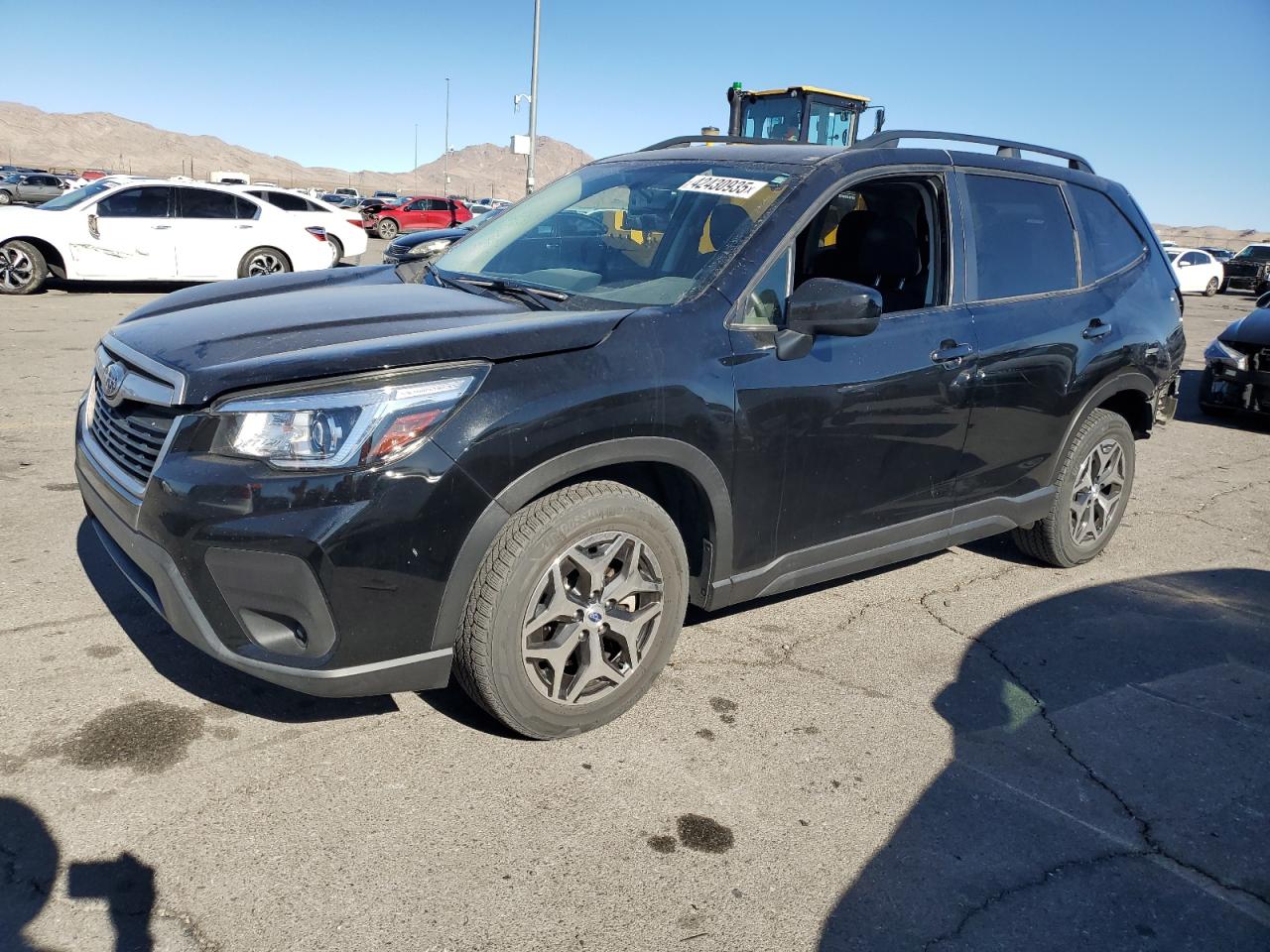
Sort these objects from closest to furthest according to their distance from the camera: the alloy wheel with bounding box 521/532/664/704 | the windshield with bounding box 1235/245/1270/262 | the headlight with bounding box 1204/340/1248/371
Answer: the alloy wheel with bounding box 521/532/664/704 < the headlight with bounding box 1204/340/1248/371 < the windshield with bounding box 1235/245/1270/262

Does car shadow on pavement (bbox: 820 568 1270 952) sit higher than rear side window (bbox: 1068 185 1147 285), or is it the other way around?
rear side window (bbox: 1068 185 1147 285)

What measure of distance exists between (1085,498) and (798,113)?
11014 millimetres

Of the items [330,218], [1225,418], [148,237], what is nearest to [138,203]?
[148,237]

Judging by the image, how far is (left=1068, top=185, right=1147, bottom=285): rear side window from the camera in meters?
4.61

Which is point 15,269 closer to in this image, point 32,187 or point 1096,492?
point 1096,492

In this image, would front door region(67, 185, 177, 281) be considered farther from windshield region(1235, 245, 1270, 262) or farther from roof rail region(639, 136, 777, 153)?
windshield region(1235, 245, 1270, 262)

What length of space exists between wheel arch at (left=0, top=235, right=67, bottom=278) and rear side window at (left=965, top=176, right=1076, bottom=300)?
13.2 metres

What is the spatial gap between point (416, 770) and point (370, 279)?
2064 mm

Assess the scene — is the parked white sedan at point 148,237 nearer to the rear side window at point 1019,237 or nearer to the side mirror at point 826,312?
the rear side window at point 1019,237

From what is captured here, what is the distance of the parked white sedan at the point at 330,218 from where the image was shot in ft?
58.3

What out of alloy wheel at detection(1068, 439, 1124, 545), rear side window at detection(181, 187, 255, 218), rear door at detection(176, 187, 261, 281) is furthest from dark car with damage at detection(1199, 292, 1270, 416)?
rear side window at detection(181, 187, 255, 218)

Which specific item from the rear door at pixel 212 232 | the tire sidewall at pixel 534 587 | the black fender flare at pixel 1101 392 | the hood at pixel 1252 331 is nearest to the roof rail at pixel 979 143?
the black fender flare at pixel 1101 392

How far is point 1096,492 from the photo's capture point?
16.1ft

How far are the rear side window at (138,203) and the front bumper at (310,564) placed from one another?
42.6 feet
